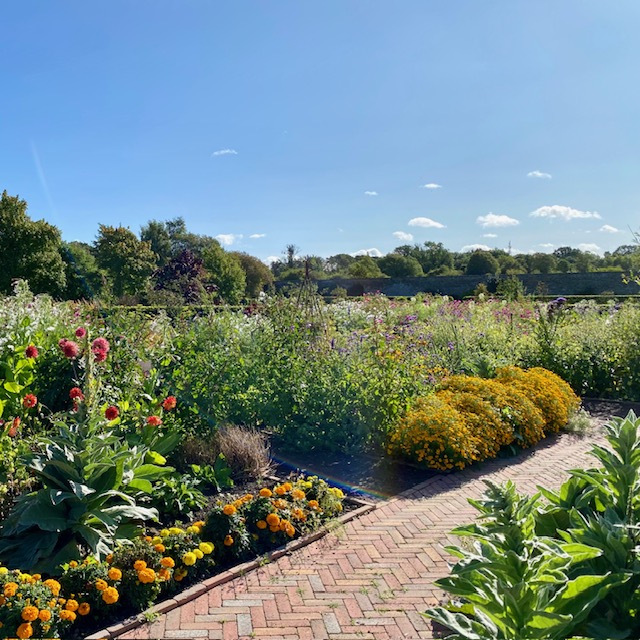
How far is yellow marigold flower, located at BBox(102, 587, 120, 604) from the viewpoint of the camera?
2.69 meters

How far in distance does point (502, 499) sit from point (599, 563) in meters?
0.37

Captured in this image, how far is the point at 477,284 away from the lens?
3209cm

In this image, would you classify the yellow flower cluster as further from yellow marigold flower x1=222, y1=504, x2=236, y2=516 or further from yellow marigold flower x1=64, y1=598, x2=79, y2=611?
yellow marigold flower x1=64, y1=598, x2=79, y2=611

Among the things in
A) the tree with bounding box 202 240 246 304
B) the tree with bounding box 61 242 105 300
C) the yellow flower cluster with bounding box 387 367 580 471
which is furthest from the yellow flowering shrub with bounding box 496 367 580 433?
the tree with bounding box 61 242 105 300

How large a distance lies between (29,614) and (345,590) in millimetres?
1588

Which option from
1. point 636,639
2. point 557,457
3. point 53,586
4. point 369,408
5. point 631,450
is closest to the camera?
point 636,639

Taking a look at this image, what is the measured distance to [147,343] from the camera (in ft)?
18.8

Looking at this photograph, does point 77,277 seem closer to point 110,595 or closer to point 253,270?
point 253,270

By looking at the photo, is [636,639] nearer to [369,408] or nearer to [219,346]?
[369,408]

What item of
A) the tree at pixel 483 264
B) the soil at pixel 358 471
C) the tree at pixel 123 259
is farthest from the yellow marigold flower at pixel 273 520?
the tree at pixel 483 264

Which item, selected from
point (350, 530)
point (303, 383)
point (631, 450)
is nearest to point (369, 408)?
point (303, 383)

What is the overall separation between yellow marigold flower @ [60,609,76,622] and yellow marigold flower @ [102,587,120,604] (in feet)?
0.49

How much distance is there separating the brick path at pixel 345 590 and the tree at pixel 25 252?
25875mm

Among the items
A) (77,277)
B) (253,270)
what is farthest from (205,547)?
(253,270)
